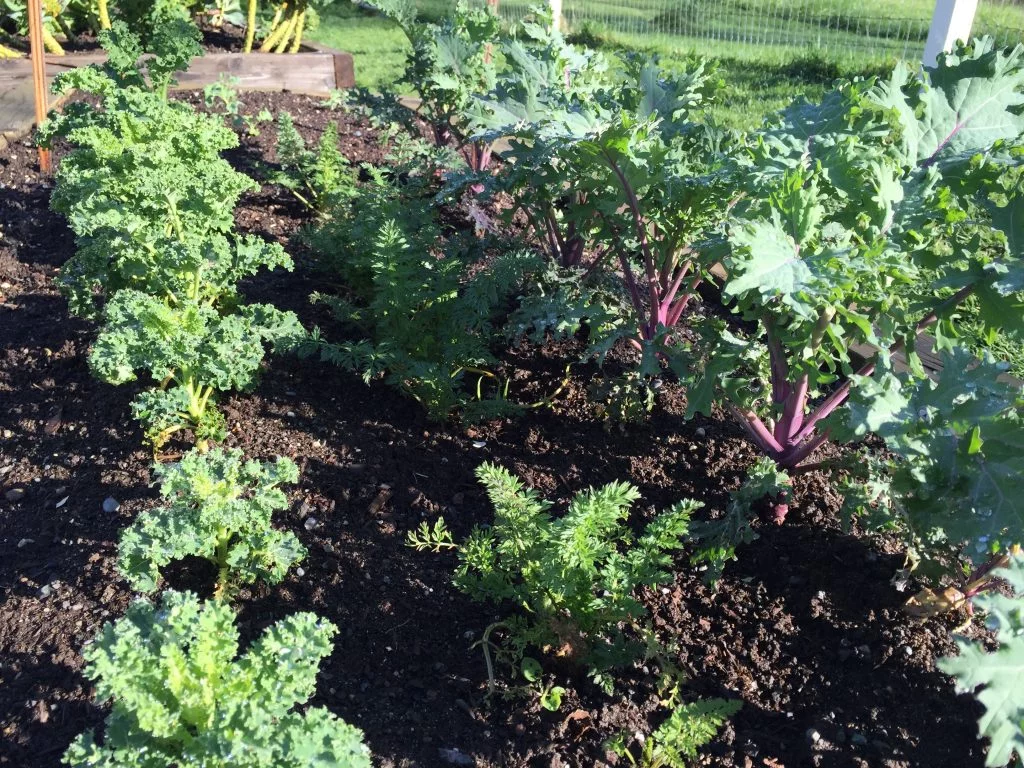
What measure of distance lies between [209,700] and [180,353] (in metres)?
1.47

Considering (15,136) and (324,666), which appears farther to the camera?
(15,136)

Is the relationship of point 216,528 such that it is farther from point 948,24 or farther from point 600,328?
point 948,24

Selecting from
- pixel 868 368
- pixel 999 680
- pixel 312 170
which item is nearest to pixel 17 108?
pixel 312 170

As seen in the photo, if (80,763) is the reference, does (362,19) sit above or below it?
above

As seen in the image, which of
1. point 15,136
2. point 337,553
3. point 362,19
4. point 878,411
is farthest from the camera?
point 362,19

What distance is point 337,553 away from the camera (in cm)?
299

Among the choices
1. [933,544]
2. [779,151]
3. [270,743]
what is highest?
[779,151]

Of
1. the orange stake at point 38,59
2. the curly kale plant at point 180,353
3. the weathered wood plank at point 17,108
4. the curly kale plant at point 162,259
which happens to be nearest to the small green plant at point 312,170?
the curly kale plant at point 162,259

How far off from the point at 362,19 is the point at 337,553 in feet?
32.0

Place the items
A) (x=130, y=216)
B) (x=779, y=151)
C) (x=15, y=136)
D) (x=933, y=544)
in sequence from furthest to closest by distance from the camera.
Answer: (x=15, y=136), (x=130, y=216), (x=779, y=151), (x=933, y=544)

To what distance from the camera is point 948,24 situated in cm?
572

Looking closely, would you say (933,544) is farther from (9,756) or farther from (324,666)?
(9,756)

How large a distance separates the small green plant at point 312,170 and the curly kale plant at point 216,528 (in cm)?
223

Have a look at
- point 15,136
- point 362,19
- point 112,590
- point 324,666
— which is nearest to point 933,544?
point 324,666
